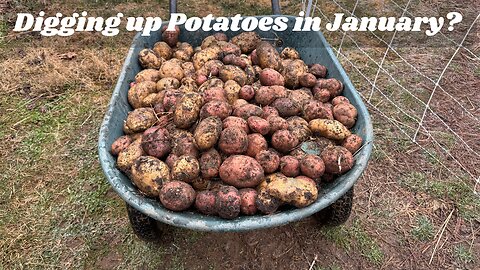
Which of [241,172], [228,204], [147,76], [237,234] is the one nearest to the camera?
[228,204]

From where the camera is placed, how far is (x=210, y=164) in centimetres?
197

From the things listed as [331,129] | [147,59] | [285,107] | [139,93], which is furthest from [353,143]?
[147,59]

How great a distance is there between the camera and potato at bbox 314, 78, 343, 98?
2497 millimetres

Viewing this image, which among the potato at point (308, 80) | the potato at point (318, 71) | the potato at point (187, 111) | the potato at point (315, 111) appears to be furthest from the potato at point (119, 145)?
the potato at point (318, 71)

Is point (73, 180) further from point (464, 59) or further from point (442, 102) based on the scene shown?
point (464, 59)

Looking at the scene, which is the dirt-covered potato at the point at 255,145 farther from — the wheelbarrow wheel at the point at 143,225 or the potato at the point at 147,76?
the potato at the point at 147,76

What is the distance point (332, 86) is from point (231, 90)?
648 millimetres

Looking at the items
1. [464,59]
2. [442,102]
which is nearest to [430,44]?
[464,59]

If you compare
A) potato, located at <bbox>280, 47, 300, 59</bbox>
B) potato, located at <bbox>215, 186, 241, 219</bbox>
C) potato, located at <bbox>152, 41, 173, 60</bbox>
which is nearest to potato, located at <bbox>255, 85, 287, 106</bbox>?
potato, located at <bbox>280, 47, 300, 59</bbox>

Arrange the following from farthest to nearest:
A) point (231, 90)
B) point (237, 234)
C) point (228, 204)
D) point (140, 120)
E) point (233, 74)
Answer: point (237, 234) → point (233, 74) → point (231, 90) → point (140, 120) → point (228, 204)

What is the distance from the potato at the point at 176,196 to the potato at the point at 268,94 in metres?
0.77

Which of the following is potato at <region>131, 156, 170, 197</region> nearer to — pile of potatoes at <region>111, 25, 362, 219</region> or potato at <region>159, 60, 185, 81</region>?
pile of potatoes at <region>111, 25, 362, 219</region>

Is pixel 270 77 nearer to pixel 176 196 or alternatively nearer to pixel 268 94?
pixel 268 94

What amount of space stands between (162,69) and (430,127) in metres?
2.42
